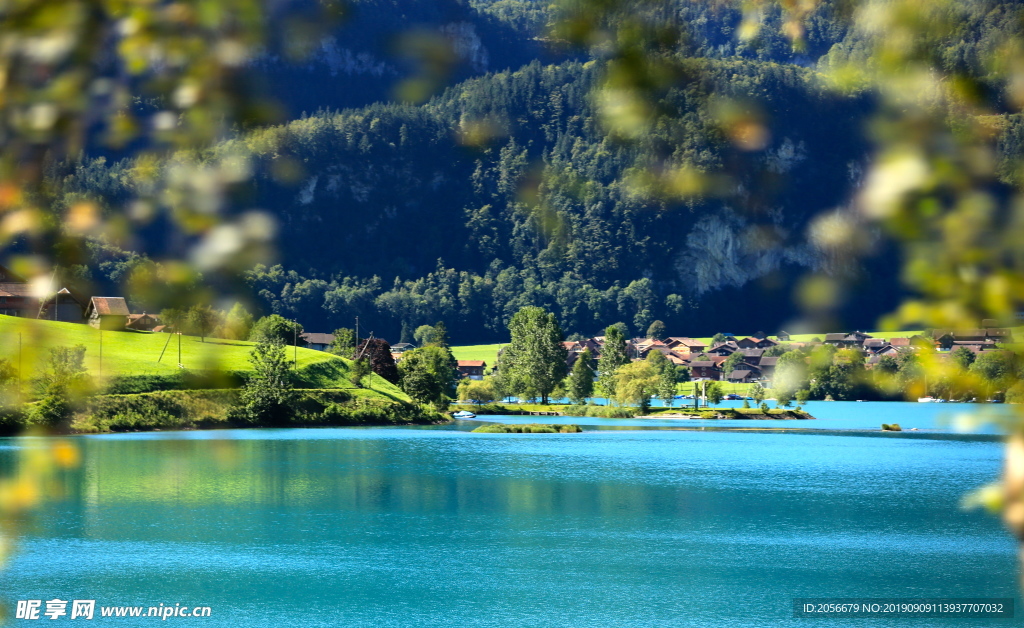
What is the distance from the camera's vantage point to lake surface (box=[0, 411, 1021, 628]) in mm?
33250

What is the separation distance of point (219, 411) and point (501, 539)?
212 ft

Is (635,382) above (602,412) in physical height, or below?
above

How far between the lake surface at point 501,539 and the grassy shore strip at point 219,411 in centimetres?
1605

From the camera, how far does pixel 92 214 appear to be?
3.25 meters

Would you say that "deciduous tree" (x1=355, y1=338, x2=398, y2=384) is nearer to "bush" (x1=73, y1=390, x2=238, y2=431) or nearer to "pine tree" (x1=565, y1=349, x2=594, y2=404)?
"pine tree" (x1=565, y1=349, x2=594, y2=404)

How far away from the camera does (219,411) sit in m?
102

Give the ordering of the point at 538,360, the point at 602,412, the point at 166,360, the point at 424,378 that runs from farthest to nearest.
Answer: the point at 538,360
the point at 602,412
the point at 424,378
the point at 166,360

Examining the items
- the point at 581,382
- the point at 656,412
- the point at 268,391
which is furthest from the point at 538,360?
the point at 268,391

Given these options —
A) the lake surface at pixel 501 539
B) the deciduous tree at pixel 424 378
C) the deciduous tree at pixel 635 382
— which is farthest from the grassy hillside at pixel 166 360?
the deciduous tree at pixel 635 382

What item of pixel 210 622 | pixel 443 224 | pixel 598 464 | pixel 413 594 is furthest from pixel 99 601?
pixel 443 224

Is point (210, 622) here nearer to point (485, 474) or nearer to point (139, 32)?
Result: point (139, 32)

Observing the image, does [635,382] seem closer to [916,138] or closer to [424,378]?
[424,378]

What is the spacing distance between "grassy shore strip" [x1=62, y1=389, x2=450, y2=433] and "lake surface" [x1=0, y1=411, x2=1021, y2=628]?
16047mm

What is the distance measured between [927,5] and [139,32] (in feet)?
8.58
